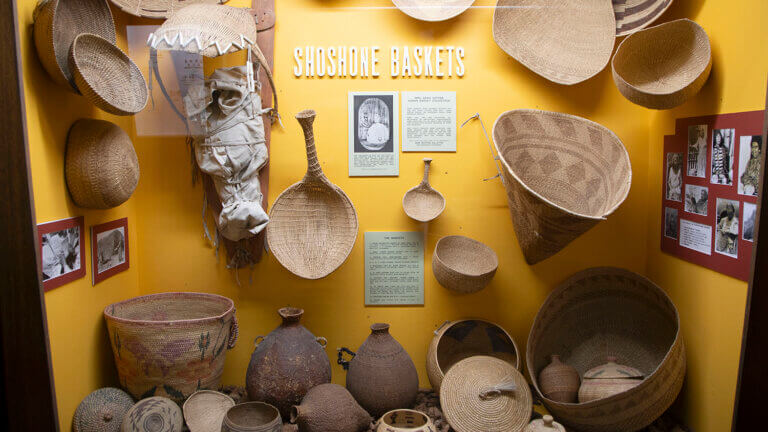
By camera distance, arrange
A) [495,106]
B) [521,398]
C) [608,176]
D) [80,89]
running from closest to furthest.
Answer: [80,89]
[521,398]
[608,176]
[495,106]

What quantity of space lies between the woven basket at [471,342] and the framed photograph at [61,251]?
1544 mm

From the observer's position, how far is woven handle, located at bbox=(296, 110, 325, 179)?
234cm

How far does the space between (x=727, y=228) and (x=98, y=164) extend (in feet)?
7.72

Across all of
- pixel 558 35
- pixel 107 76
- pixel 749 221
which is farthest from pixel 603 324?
pixel 107 76

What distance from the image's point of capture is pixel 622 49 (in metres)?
2.38

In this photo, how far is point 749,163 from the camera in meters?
1.92

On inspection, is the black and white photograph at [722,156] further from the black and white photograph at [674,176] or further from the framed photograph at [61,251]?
the framed photograph at [61,251]

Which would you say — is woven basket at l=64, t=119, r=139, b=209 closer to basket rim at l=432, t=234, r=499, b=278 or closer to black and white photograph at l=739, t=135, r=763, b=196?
basket rim at l=432, t=234, r=499, b=278

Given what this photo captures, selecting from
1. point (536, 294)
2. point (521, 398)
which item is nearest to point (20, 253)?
point (521, 398)

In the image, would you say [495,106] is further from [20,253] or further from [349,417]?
[20,253]

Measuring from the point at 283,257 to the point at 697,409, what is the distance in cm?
185

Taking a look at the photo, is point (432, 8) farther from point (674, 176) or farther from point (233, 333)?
point (233, 333)

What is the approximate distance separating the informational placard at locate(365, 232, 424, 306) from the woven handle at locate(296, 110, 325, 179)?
395 millimetres

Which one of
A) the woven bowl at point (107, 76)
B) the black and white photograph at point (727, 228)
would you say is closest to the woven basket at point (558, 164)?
the black and white photograph at point (727, 228)
